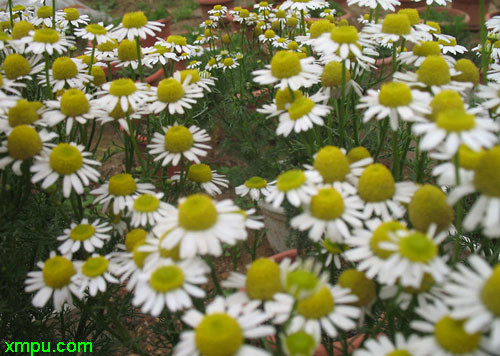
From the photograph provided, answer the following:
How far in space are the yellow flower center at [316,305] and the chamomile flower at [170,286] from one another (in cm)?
18

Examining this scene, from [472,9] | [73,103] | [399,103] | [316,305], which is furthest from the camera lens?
[472,9]

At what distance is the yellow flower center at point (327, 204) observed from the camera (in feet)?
2.97

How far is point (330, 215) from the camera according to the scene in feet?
3.00

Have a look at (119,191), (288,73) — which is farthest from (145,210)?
(288,73)

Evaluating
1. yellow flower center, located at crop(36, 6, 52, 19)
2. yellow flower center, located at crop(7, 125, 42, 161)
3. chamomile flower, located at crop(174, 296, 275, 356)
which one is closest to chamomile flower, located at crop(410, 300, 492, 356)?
chamomile flower, located at crop(174, 296, 275, 356)

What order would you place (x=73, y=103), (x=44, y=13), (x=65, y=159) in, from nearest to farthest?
(x=65, y=159), (x=73, y=103), (x=44, y=13)

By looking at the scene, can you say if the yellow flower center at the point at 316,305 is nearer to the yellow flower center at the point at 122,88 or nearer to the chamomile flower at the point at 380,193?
the chamomile flower at the point at 380,193

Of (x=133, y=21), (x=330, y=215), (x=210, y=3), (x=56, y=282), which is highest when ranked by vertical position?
(x=133, y=21)

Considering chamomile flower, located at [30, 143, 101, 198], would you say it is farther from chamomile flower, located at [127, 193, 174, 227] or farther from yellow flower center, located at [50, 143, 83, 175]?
chamomile flower, located at [127, 193, 174, 227]

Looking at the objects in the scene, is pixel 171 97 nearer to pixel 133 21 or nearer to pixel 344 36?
pixel 133 21

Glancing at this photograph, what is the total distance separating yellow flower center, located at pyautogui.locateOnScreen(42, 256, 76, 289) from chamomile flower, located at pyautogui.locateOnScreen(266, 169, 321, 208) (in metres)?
0.53

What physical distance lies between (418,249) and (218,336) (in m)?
0.35

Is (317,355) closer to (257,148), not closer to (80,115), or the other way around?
(80,115)

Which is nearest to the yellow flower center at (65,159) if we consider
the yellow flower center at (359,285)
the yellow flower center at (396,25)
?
the yellow flower center at (359,285)
